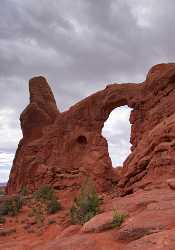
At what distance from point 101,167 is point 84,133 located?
3.23 m

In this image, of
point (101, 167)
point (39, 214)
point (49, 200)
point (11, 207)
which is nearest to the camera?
point (39, 214)

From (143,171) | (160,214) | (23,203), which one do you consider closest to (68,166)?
(23,203)

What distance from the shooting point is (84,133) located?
3025 centimetres

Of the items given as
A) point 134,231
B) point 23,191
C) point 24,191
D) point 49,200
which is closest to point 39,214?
point 49,200

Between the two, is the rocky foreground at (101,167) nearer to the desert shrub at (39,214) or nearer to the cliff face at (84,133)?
the cliff face at (84,133)

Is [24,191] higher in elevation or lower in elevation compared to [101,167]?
lower

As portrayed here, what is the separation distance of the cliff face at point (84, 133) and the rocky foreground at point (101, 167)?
0.06 metres

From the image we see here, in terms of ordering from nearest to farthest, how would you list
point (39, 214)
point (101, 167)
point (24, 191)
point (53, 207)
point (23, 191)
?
point (39, 214)
point (53, 207)
point (101, 167)
point (23, 191)
point (24, 191)

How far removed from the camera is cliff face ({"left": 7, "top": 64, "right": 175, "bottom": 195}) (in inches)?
930

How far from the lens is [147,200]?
1095 cm

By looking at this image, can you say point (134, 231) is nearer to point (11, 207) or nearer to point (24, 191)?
point (11, 207)

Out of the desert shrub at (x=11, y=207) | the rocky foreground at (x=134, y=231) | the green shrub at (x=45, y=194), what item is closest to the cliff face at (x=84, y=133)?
the green shrub at (x=45, y=194)

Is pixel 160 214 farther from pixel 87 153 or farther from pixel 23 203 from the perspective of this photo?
pixel 87 153

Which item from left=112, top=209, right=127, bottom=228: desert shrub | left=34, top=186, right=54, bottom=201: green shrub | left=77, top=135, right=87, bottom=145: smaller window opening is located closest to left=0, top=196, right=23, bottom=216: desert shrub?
left=34, top=186, right=54, bottom=201: green shrub
